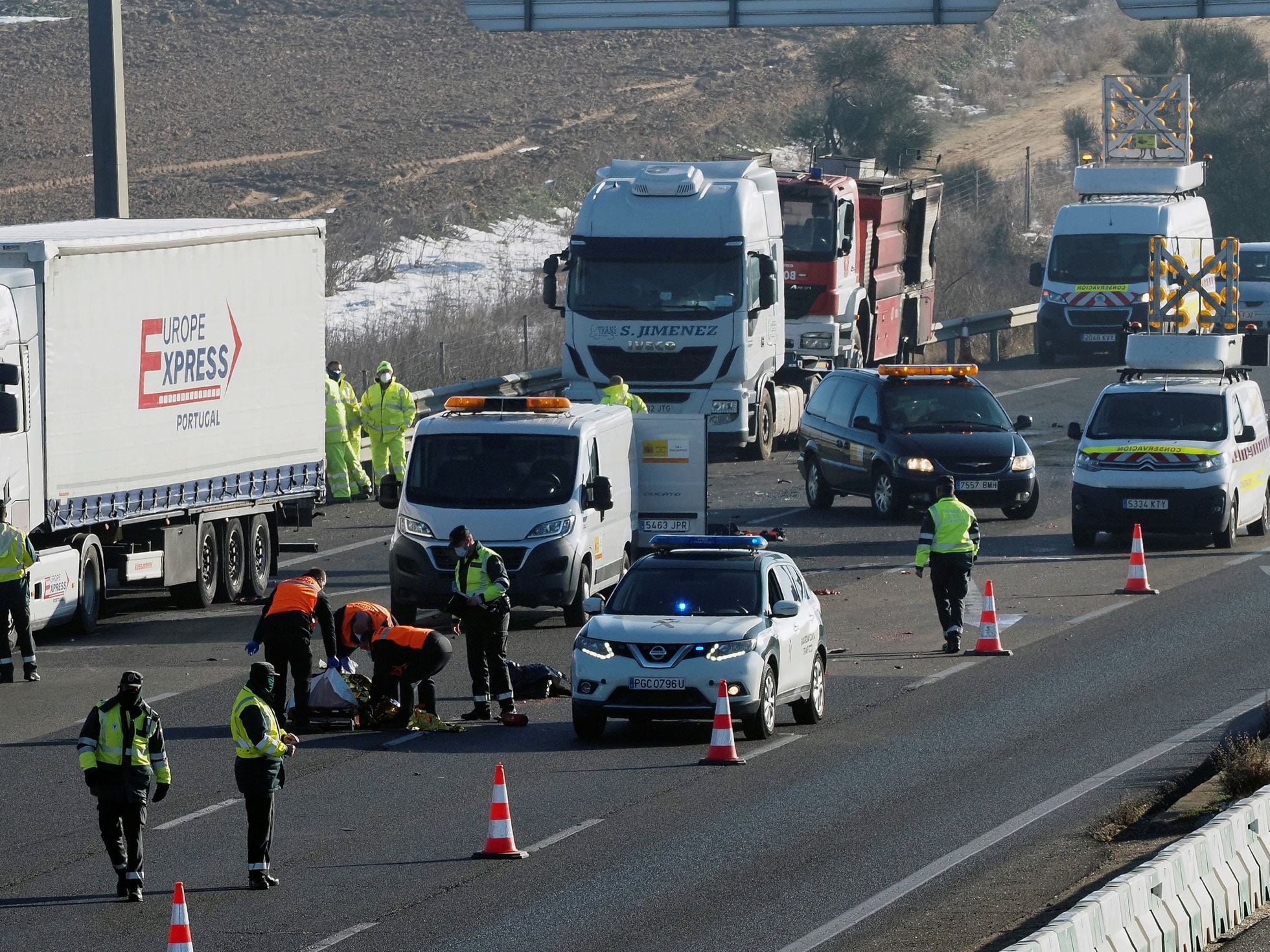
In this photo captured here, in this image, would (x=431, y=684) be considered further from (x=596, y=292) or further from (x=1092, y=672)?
(x=596, y=292)

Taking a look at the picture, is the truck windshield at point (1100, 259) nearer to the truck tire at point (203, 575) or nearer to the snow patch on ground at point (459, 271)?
the snow patch on ground at point (459, 271)

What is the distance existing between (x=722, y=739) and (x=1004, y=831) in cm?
279

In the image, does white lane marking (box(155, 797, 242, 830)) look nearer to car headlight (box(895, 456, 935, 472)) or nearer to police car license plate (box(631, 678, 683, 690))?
police car license plate (box(631, 678, 683, 690))

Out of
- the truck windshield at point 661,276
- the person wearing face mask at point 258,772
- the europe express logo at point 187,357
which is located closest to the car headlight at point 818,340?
the truck windshield at point 661,276

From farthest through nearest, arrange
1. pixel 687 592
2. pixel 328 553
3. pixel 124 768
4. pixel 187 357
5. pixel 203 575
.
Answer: pixel 328 553 < pixel 203 575 < pixel 187 357 < pixel 687 592 < pixel 124 768

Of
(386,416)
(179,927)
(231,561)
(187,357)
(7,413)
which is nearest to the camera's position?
(179,927)

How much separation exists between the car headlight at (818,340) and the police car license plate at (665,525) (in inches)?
519

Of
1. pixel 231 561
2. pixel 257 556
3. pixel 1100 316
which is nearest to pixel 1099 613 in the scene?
pixel 257 556

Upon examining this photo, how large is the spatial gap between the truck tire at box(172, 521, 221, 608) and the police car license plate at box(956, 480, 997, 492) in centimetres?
899

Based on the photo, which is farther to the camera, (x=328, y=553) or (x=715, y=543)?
(x=328, y=553)

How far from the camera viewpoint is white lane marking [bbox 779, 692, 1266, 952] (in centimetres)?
1187

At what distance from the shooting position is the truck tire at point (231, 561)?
24.0 m

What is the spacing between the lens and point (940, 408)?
29328mm

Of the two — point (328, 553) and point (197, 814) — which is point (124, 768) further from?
point (328, 553)
